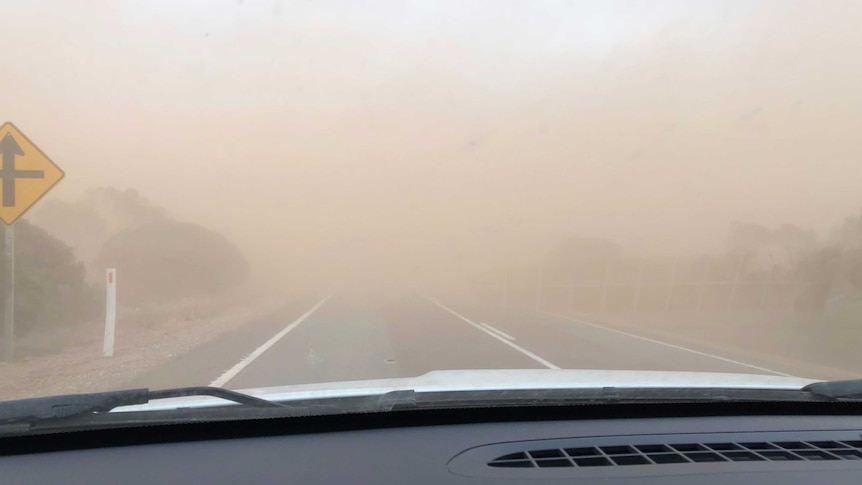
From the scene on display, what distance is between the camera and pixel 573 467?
114 inches

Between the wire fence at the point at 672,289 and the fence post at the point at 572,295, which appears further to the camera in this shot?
the fence post at the point at 572,295

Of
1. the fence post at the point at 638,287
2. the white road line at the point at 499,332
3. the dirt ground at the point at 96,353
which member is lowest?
the dirt ground at the point at 96,353

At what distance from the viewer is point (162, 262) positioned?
32.3 metres

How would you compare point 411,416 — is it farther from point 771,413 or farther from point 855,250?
point 855,250

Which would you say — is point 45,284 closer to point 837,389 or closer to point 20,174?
point 20,174

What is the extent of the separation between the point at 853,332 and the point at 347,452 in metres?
Result: 17.3

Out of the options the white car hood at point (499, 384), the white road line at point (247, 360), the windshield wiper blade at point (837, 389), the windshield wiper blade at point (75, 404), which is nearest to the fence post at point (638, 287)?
the white road line at point (247, 360)

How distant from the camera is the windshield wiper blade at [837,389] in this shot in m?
3.71

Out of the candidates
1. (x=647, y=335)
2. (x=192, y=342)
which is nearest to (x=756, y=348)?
(x=647, y=335)

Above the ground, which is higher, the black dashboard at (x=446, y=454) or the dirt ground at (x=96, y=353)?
the black dashboard at (x=446, y=454)

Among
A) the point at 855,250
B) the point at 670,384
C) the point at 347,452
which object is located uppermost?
the point at 855,250

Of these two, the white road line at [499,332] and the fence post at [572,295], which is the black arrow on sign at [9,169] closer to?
the white road line at [499,332]

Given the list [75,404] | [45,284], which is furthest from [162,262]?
[75,404]

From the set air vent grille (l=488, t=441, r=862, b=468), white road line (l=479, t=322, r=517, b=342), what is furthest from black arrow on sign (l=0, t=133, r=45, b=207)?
air vent grille (l=488, t=441, r=862, b=468)
